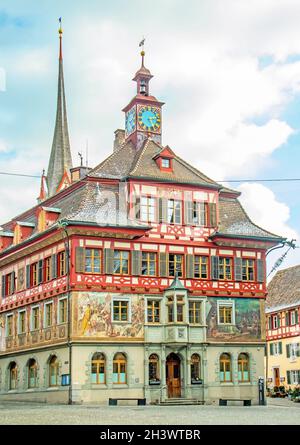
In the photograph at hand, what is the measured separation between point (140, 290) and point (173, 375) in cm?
511

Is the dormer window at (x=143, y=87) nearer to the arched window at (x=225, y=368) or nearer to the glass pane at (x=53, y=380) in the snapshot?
the arched window at (x=225, y=368)

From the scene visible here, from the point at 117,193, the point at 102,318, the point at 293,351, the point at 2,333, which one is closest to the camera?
the point at 102,318

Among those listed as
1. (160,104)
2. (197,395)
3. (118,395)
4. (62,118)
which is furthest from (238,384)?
(62,118)

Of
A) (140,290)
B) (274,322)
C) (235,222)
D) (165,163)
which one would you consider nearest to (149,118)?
(165,163)

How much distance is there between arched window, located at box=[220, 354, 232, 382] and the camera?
48156mm

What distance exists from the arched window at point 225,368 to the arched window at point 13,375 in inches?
505

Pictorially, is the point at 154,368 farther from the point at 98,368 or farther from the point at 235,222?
the point at 235,222

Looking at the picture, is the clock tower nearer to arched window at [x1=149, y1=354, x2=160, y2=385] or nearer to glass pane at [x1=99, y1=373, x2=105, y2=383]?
arched window at [x1=149, y1=354, x2=160, y2=385]

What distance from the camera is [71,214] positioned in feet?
155

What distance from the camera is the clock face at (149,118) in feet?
175

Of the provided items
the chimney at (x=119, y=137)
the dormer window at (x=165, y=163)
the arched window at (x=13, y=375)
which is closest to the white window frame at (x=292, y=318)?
the chimney at (x=119, y=137)

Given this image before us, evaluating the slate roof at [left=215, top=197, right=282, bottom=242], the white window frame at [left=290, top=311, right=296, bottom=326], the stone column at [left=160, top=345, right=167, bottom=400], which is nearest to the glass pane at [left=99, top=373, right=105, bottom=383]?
the stone column at [left=160, top=345, right=167, bottom=400]

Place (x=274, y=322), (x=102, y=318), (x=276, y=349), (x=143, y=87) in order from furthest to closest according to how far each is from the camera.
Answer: (x=274, y=322)
(x=276, y=349)
(x=143, y=87)
(x=102, y=318)

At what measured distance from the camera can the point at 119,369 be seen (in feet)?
149
